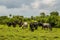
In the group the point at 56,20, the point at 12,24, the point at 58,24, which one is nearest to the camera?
the point at 12,24

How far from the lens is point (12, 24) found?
1167 inches

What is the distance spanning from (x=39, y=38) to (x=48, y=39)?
0.79 meters

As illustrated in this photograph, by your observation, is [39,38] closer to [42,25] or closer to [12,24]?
[42,25]

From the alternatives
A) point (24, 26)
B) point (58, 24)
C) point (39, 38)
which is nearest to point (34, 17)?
point (58, 24)

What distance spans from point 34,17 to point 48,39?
2167cm

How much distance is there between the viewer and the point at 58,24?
32.2m

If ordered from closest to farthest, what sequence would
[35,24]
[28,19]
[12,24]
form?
[35,24] → [12,24] → [28,19]

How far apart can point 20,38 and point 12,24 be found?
11847 millimetres

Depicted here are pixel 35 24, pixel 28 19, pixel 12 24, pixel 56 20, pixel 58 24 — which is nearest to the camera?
pixel 35 24

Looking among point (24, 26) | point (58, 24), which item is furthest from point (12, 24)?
point (58, 24)

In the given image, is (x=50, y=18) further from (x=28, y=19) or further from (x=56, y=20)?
(x=28, y=19)

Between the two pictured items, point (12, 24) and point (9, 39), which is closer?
point (9, 39)

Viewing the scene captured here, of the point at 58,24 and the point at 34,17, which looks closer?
the point at 58,24

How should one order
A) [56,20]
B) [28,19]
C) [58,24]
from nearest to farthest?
[58,24]
[56,20]
[28,19]
